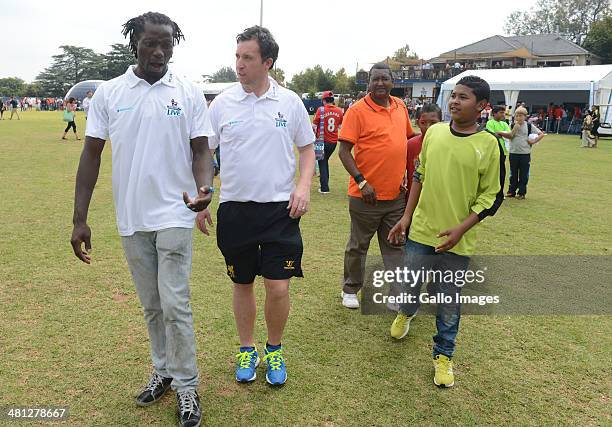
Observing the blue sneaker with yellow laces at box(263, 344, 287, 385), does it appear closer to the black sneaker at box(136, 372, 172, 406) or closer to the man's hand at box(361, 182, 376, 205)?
the black sneaker at box(136, 372, 172, 406)

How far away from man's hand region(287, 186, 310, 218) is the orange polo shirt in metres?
1.21

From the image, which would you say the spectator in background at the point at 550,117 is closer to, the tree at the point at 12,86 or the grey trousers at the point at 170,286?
the grey trousers at the point at 170,286

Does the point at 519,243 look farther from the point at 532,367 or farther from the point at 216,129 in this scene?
the point at 216,129

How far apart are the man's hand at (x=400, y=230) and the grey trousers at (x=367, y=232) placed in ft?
1.29

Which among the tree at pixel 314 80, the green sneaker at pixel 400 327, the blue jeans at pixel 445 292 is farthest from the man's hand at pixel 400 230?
the tree at pixel 314 80

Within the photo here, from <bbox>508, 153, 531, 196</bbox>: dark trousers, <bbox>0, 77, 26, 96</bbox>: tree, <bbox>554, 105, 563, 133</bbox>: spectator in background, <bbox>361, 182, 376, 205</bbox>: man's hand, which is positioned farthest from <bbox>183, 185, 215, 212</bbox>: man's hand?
<bbox>0, 77, 26, 96</bbox>: tree

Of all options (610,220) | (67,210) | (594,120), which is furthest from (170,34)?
(594,120)

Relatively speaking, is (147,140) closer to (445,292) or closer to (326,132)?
(445,292)

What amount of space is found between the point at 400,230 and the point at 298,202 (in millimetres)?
1006

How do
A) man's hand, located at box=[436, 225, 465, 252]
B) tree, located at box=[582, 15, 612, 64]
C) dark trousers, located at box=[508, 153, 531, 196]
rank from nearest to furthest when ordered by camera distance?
man's hand, located at box=[436, 225, 465, 252]
dark trousers, located at box=[508, 153, 531, 196]
tree, located at box=[582, 15, 612, 64]

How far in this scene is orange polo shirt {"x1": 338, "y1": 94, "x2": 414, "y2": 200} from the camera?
389 cm

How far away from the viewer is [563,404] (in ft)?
9.66

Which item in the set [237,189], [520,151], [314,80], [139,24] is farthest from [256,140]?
[314,80]

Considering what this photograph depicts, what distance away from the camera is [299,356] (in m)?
3.43
